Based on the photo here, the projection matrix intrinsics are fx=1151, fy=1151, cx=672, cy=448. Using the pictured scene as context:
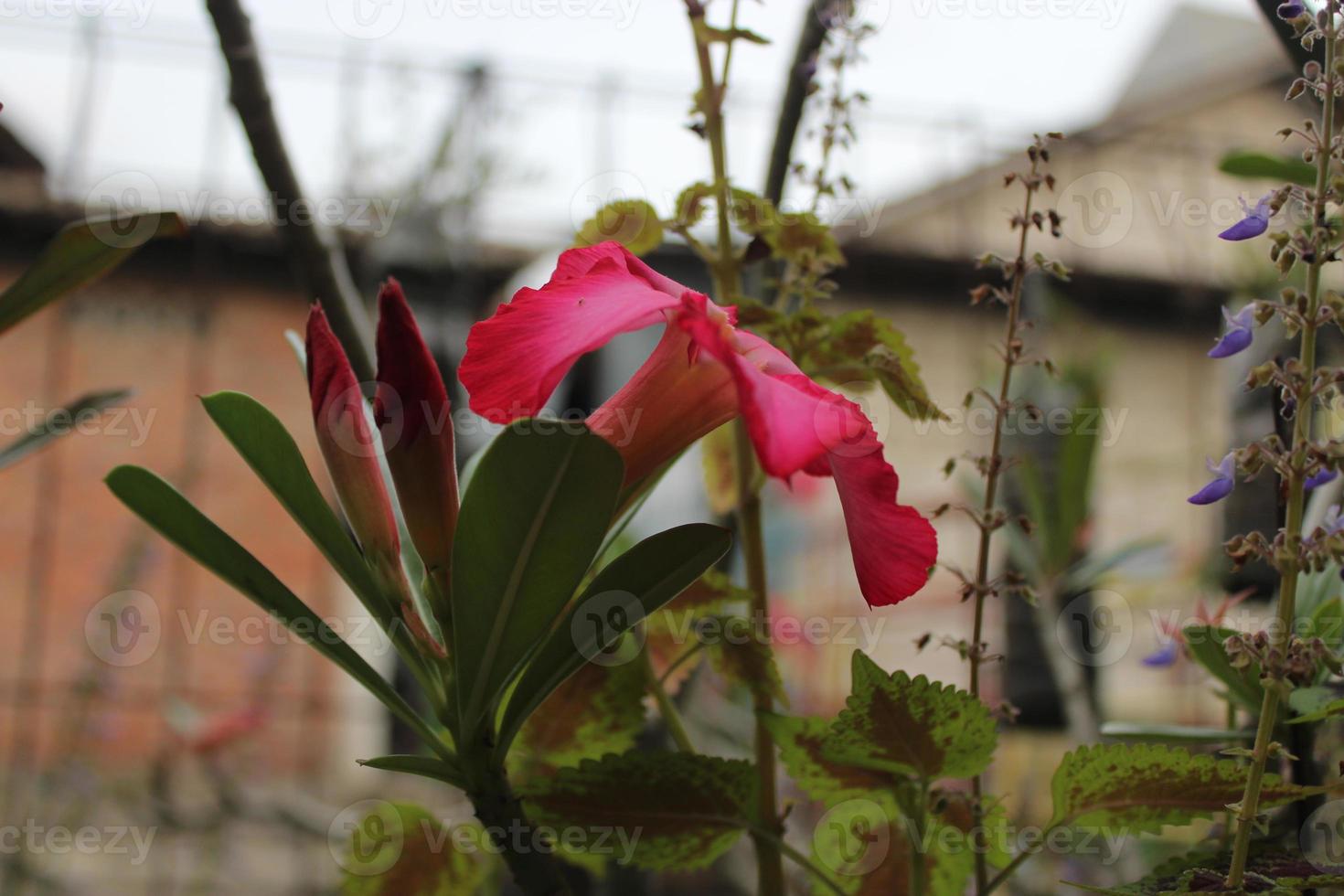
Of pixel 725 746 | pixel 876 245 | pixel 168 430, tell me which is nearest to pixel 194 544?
pixel 725 746

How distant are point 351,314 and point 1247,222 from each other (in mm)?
366

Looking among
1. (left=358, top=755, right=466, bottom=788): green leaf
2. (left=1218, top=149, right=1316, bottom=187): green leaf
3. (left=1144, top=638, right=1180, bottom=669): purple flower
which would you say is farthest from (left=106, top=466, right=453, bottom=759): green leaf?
(left=1218, top=149, right=1316, bottom=187): green leaf

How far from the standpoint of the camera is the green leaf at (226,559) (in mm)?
340

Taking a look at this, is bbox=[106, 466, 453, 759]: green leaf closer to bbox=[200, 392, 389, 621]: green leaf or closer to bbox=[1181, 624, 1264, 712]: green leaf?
bbox=[200, 392, 389, 621]: green leaf

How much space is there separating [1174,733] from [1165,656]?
0.09 meters

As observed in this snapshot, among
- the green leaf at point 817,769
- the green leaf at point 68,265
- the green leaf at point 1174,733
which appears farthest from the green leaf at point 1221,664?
the green leaf at point 68,265

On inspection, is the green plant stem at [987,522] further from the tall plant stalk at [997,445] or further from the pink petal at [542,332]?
the pink petal at [542,332]

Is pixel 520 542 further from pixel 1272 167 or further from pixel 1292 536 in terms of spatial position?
pixel 1272 167

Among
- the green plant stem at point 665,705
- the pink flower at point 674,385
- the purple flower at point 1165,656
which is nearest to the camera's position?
the pink flower at point 674,385

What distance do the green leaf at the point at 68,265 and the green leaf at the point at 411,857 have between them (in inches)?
11.6

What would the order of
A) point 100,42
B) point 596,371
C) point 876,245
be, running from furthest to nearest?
1. point 876,245
2. point 100,42
3. point 596,371

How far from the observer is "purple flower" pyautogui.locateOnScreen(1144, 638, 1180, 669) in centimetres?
51

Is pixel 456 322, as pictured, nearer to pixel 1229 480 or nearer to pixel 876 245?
pixel 1229 480

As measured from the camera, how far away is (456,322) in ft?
5.53
